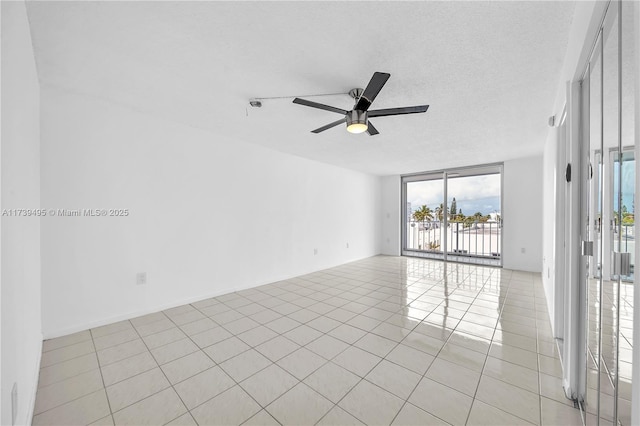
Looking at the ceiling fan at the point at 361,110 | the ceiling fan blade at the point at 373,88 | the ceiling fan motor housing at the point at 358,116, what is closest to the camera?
the ceiling fan blade at the point at 373,88

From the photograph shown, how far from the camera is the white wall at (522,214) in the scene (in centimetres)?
525

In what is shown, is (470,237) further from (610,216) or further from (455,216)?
(610,216)

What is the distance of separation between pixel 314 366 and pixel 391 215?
601cm

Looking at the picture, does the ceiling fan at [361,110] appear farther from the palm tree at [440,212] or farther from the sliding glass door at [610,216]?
the palm tree at [440,212]

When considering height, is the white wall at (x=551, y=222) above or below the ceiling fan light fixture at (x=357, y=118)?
below

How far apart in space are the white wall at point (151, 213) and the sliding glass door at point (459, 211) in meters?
3.93

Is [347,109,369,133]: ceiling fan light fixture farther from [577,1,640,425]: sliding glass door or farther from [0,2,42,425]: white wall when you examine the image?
[0,2,42,425]: white wall

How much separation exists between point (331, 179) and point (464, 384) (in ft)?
15.3

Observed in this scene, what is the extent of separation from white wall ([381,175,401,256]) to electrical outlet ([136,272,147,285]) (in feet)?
20.3

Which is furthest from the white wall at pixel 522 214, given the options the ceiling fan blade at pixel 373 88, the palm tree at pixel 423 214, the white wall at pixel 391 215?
the ceiling fan blade at pixel 373 88

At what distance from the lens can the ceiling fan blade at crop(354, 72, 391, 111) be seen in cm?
174

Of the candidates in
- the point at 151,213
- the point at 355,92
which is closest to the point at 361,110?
the point at 355,92

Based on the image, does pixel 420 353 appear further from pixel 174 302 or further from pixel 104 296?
pixel 104 296

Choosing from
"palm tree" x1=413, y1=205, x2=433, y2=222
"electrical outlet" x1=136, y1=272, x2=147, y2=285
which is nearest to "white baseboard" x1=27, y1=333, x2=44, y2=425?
"electrical outlet" x1=136, y1=272, x2=147, y2=285
